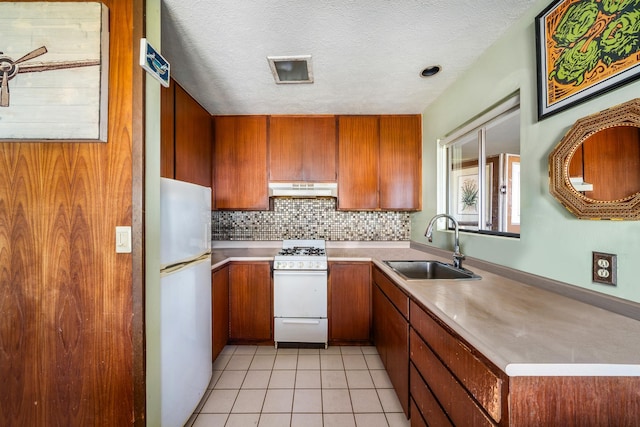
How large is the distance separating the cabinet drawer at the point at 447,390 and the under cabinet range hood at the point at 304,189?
5.41 feet

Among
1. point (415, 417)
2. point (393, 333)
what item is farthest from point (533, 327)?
point (393, 333)

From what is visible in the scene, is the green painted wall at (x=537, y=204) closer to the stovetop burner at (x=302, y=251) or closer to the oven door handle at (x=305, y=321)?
the stovetop burner at (x=302, y=251)

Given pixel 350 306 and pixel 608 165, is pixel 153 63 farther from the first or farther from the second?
pixel 350 306

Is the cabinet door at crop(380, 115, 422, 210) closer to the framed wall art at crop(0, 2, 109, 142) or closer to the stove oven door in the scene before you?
the stove oven door

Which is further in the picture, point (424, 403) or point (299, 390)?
point (299, 390)

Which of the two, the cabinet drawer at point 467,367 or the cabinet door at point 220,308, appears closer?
the cabinet drawer at point 467,367

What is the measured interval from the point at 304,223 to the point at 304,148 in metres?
0.84

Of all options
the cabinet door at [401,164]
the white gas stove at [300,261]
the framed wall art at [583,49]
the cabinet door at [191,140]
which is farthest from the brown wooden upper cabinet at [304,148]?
the framed wall art at [583,49]

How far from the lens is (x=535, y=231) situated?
1248 mm

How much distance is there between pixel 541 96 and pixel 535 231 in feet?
2.16

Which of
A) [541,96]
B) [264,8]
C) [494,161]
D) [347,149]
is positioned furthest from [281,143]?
[541,96]

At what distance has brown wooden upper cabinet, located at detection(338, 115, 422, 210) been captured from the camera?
2.65 metres

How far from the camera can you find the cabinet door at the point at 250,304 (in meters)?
2.36

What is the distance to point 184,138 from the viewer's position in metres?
2.01
